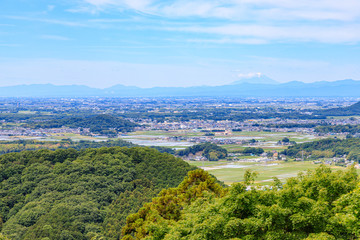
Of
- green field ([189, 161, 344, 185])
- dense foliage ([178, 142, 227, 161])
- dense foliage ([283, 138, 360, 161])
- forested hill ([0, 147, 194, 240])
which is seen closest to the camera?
forested hill ([0, 147, 194, 240])

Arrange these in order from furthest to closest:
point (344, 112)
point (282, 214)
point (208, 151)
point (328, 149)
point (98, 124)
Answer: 1. point (344, 112)
2. point (98, 124)
3. point (208, 151)
4. point (328, 149)
5. point (282, 214)

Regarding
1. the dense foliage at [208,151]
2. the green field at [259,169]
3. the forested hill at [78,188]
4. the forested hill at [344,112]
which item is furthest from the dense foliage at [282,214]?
the forested hill at [344,112]

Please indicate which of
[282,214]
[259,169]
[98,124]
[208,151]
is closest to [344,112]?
[98,124]

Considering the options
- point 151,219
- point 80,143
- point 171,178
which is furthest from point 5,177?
point 80,143

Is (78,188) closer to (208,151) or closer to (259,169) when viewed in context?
(259,169)

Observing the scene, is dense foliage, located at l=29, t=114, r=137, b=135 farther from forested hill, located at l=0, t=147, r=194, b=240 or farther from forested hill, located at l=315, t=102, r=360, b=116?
forested hill, located at l=315, t=102, r=360, b=116

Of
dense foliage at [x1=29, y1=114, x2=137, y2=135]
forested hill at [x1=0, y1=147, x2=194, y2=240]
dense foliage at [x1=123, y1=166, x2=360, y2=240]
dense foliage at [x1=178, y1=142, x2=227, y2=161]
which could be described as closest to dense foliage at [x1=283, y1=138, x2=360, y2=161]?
dense foliage at [x1=178, y1=142, x2=227, y2=161]
